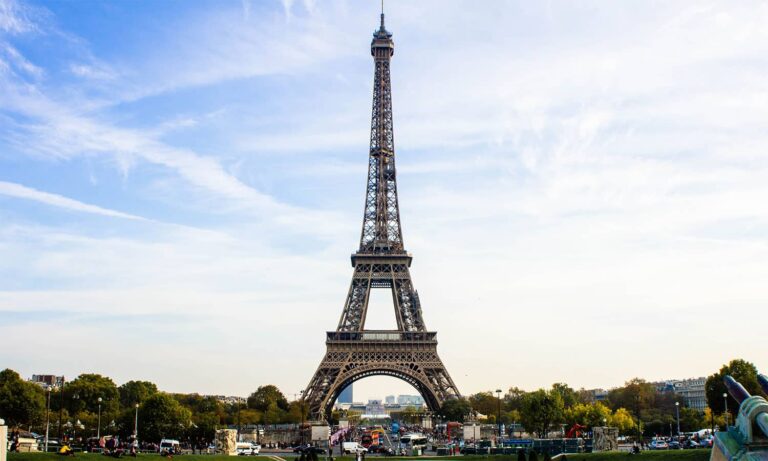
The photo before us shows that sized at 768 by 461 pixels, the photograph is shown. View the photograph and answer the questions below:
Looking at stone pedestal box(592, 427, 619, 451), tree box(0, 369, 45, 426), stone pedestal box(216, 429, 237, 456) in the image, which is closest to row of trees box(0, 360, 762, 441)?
tree box(0, 369, 45, 426)

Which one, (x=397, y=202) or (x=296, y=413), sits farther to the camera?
(x=296, y=413)

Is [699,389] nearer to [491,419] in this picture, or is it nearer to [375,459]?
[491,419]

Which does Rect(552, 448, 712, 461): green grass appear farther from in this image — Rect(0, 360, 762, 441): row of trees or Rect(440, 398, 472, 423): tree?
Rect(440, 398, 472, 423): tree

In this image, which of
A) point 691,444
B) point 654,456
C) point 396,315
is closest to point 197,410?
point 396,315

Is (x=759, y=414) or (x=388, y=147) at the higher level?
(x=388, y=147)

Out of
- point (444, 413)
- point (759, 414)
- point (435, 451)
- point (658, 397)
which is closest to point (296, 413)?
point (444, 413)

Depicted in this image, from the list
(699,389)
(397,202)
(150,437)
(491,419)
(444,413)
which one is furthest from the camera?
(699,389)

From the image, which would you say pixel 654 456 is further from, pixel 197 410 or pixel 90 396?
pixel 197 410

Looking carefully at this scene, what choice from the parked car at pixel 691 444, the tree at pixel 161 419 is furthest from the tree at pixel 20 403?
the parked car at pixel 691 444
